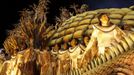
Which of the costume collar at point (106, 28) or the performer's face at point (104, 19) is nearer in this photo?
the performer's face at point (104, 19)

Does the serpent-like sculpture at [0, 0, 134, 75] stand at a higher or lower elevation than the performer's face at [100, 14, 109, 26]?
lower

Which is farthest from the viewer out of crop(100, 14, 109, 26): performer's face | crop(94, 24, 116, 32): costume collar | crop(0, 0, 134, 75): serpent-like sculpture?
crop(94, 24, 116, 32): costume collar

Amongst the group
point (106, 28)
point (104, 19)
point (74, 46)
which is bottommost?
point (74, 46)

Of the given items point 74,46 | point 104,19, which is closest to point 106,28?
point 104,19

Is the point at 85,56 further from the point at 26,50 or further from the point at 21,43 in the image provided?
the point at 21,43

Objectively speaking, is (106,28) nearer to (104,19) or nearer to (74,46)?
(104,19)

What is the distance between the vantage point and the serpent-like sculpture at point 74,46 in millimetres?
4383

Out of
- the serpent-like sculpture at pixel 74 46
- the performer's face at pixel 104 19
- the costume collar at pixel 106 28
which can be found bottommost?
the serpent-like sculpture at pixel 74 46

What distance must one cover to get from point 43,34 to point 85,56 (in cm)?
395

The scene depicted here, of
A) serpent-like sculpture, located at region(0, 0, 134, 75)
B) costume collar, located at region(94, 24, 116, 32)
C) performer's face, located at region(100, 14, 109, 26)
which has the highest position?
performer's face, located at region(100, 14, 109, 26)

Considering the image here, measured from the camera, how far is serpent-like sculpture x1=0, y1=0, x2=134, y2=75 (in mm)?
4383

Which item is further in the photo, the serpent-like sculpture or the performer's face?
the performer's face

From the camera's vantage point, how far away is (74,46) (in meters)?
8.08

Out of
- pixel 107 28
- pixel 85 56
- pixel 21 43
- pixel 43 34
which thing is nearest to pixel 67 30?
pixel 43 34
